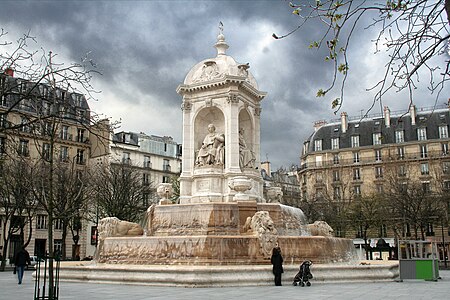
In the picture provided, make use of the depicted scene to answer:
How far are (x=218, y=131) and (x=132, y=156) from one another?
50010 millimetres

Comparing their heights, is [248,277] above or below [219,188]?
below

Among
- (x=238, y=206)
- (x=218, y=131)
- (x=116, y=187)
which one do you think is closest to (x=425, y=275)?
(x=238, y=206)

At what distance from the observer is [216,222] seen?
64.7 feet

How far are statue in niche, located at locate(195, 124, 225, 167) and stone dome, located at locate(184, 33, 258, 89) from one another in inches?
99.4

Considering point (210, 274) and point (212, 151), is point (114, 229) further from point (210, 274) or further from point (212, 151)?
point (210, 274)

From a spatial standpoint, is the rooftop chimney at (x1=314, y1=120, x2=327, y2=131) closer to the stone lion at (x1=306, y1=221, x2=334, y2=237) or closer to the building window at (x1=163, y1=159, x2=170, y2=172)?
the building window at (x1=163, y1=159, x2=170, y2=172)

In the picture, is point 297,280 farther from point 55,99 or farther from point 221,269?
point 55,99

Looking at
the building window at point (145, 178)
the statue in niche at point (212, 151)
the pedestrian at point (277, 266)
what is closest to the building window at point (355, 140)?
the building window at point (145, 178)

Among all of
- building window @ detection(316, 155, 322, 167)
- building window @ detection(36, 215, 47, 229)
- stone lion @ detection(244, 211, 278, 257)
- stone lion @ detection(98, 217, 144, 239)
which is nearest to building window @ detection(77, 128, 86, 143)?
building window @ detection(36, 215, 47, 229)

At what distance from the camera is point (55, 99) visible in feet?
34.6

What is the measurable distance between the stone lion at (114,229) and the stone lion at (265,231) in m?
6.24

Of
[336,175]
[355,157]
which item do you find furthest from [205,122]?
[355,157]

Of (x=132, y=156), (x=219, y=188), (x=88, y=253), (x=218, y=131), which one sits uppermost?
(x=132, y=156)

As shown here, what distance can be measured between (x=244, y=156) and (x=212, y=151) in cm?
161
